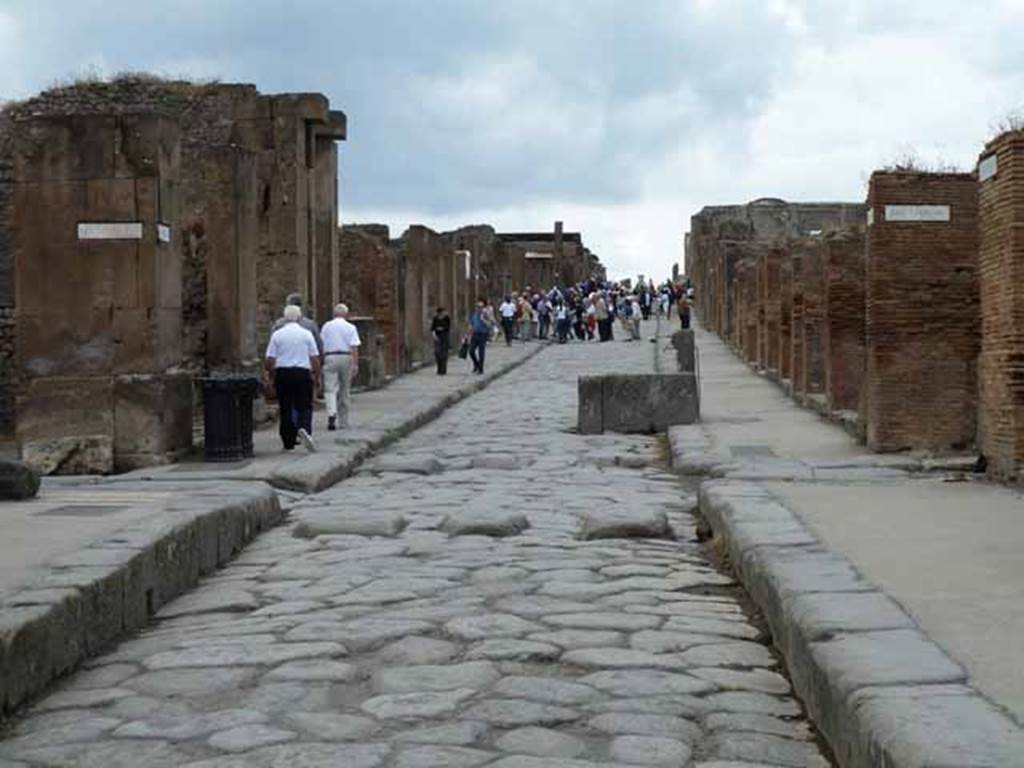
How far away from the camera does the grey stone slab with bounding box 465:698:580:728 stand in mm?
5668

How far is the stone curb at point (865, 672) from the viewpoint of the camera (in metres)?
4.25

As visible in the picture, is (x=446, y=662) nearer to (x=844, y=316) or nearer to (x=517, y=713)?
(x=517, y=713)

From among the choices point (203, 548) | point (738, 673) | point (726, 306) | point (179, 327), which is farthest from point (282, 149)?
point (726, 306)

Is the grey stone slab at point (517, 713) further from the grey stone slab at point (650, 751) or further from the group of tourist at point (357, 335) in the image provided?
the group of tourist at point (357, 335)

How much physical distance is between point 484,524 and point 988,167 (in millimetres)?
5056

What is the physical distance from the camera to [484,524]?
10758mm

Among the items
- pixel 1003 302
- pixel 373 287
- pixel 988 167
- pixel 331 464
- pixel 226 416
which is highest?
pixel 988 167

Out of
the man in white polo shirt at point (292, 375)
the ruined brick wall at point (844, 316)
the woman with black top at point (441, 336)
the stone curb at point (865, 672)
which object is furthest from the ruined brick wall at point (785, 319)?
the stone curb at point (865, 672)

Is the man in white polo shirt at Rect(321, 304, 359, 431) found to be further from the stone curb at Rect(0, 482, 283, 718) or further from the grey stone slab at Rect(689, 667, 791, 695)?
the grey stone slab at Rect(689, 667, 791, 695)

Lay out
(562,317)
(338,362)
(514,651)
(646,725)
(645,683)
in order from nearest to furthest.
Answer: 1. (646,725)
2. (645,683)
3. (514,651)
4. (338,362)
5. (562,317)

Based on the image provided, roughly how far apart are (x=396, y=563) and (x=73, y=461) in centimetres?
676

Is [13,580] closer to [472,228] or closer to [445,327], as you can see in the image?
[445,327]

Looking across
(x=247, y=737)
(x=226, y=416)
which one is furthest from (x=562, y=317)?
(x=247, y=737)

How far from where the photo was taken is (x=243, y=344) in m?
20.3
